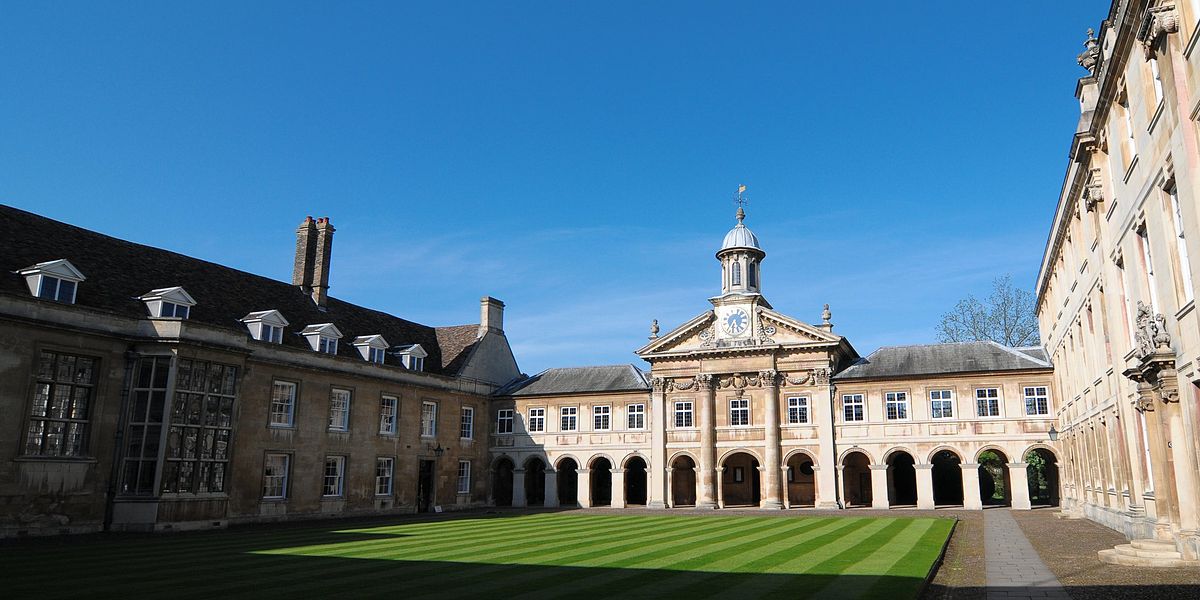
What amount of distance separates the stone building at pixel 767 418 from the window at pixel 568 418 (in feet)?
0.21

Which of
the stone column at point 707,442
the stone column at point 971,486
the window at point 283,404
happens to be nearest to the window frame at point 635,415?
the stone column at point 707,442

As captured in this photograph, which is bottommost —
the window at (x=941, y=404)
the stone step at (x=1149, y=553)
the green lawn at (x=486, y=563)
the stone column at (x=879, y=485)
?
the green lawn at (x=486, y=563)

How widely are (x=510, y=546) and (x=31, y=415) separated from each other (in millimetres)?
15875

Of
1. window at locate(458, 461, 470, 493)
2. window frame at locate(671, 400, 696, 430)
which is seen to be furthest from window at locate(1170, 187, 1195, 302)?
window at locate(458, 461, 470, 493)

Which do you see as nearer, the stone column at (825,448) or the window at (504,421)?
the stone column at (825,448)

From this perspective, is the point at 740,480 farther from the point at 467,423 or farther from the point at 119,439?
the point at 119,439

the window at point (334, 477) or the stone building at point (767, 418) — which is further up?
the stone building at point (767, 418)

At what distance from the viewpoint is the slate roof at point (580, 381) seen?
1865 inches

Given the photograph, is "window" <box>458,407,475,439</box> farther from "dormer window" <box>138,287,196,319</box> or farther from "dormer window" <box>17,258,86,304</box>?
"dormer window" <box>17,258,86,304</box>

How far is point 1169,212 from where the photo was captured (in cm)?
1484

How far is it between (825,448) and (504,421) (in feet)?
61.7

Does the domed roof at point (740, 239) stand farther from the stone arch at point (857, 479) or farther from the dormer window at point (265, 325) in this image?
the dormer window at point (265, 325)

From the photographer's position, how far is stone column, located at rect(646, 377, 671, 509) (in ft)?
145

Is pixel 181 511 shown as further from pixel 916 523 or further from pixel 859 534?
pixel 916 523
